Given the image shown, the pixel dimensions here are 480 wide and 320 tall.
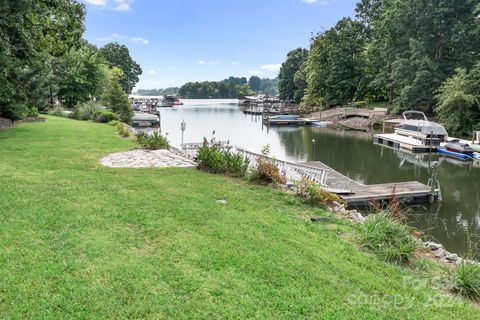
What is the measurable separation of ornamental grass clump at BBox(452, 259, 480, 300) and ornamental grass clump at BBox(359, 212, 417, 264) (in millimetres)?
668

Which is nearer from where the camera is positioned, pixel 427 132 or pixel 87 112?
pixel 427 132

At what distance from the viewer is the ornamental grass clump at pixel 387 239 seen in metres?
4.66

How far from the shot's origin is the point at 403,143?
24656 millimetres

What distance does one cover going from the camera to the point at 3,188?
6.29 metres

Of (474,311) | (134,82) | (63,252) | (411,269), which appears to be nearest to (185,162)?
(63,252)

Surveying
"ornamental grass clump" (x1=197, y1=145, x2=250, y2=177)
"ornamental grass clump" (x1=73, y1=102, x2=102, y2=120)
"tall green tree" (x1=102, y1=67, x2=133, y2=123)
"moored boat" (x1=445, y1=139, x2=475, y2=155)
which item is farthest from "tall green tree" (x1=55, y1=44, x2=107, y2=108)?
"moored boat" (x1=445, y1=139, x2=475, y2=155)

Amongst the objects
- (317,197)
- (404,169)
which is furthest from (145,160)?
(404,169)

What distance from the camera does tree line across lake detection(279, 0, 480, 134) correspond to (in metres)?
27.0

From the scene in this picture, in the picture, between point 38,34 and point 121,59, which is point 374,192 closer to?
point 38,34

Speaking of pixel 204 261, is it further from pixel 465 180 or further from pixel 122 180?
pixel 465 180

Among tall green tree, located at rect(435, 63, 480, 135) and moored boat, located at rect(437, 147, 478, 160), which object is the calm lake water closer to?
moored boat, located at rect(437, 147, 478, 160)

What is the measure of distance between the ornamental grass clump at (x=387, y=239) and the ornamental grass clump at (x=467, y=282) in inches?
Answer: 26.3

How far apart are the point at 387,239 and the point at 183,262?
9.82 feet

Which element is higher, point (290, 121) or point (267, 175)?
point (267, 175)
